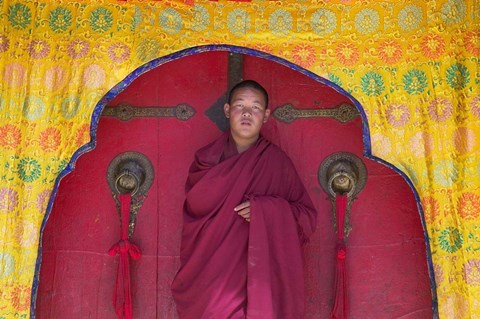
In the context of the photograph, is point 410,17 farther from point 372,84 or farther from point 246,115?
point 246,115

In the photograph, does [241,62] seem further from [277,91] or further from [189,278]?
[189,278]

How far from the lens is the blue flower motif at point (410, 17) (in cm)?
373

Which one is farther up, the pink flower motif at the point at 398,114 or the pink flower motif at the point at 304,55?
the pink flower motif at the point at 304,55

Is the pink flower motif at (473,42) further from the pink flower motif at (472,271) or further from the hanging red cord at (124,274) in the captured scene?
the hanging red cord at (124,274)

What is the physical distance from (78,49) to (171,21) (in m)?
0.45

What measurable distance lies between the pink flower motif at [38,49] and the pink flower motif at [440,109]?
5.86 feet

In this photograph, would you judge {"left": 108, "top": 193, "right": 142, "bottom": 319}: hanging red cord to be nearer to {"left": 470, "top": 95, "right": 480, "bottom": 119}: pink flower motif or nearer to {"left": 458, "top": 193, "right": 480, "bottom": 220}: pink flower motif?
{"left": 458, "top": 193, "right": 480, "bottom": 220}: pink flower motif

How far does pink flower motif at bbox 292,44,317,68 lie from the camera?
3.71 meters

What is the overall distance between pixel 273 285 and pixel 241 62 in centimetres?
118

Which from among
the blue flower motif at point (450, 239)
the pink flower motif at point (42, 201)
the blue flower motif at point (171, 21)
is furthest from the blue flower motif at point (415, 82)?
the pink flower motif at point (42, 201)

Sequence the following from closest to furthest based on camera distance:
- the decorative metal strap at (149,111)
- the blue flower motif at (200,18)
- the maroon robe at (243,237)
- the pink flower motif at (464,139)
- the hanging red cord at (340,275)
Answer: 1. the maroon robe at (243,237)
2. the pink flower motif at (464,139)
3. the blue flower motif at (200,18)
4. the hanging red cord at (340,275)
5. the decorative metal strap at (149,111)

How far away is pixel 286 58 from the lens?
371 centimetres

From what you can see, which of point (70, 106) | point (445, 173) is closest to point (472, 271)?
point (445, 173)

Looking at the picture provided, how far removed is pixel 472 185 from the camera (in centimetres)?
359
